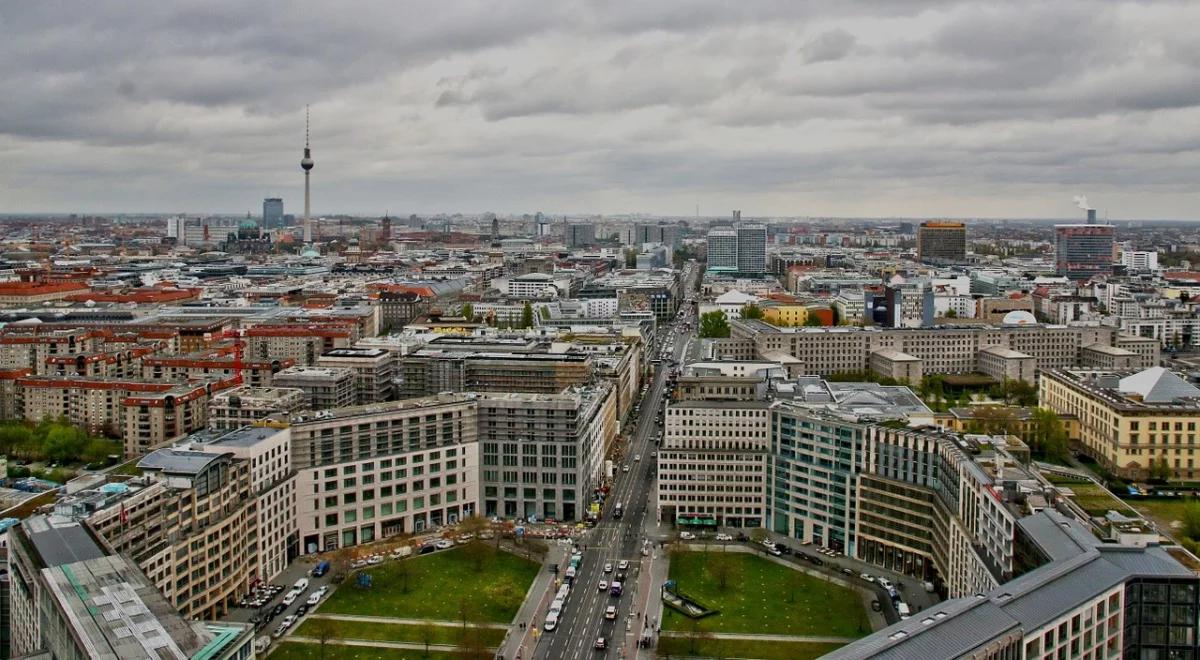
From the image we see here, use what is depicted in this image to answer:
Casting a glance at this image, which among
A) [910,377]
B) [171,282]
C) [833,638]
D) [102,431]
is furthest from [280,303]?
[833,638]

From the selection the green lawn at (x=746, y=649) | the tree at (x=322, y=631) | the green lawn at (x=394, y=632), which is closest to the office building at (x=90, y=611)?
the tree at (x=322, y=631)

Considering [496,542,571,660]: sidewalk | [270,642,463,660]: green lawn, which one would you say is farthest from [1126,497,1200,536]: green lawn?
[270,642,463,660]: green lawn

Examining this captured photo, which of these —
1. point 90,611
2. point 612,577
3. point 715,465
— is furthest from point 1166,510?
point 90,611

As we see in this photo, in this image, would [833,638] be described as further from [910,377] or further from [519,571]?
[910,377]

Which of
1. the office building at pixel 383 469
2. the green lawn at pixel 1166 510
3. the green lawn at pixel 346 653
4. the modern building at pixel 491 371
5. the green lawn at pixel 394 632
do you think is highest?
the modern building at pixel 491 371

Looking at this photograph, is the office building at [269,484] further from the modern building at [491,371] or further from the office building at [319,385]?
the modern building at [491,371]

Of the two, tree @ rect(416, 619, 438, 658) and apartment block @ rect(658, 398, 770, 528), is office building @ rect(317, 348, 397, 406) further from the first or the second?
tree @ rect(416, 619, 438, 658)

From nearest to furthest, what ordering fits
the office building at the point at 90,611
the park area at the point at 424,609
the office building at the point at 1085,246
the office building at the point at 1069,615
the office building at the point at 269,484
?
the office building at the point at 1069,615
the office building at the point at 90,611
the park area at the point at 424,609
the office building at the point at 269,484
the office building at the point at 1085,246
